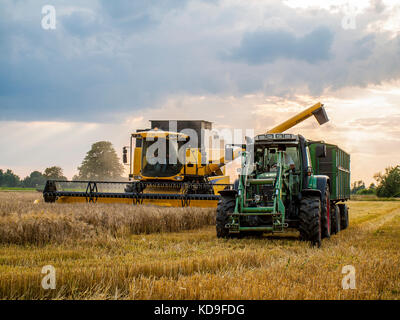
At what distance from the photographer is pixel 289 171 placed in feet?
35.4

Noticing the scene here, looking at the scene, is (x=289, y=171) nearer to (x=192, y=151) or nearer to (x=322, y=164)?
(x=322, y=164)

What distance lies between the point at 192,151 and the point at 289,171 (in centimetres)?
785

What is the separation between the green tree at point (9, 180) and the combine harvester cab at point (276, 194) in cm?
9548

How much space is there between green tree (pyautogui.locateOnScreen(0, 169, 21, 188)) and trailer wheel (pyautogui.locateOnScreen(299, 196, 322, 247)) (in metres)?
96.7

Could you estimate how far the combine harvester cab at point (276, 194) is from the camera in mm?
9766

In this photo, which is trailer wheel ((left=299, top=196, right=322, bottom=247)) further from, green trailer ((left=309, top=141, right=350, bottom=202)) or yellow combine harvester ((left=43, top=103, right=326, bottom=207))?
yellow combine harvester ((left=43, top=103, right=326, bottom=207))

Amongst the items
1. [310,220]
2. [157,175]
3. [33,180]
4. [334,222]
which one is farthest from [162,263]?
[33,180]

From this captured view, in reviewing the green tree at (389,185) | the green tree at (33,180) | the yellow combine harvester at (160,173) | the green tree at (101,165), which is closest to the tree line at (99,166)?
the green tree at (101,165)

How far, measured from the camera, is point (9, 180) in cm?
9912

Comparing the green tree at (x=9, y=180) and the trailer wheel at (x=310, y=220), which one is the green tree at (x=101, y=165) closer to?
the green tree at (x=9, y=180)

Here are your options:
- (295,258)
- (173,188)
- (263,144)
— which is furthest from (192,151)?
(295,258)

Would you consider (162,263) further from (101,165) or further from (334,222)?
(101,165)

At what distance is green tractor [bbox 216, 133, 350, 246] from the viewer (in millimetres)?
9766

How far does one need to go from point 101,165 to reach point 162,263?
2739 inches
